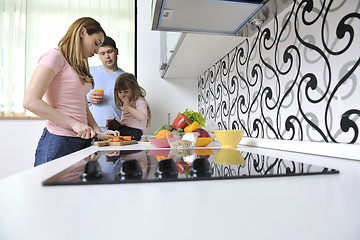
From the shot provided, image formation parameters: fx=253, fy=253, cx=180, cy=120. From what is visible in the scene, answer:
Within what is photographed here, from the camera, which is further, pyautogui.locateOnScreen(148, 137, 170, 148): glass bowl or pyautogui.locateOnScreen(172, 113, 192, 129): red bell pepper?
pyautogui.locateOnScreen(172, 113, 192, 129): red bell pepper

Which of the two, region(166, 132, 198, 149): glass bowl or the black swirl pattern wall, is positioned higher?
the black swirl pattern wall

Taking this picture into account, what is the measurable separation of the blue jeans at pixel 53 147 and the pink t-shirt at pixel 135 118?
3.31ft

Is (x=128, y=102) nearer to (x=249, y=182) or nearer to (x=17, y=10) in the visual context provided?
(x=17, y=10)

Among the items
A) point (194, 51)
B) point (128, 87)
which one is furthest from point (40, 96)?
point (128, 87)

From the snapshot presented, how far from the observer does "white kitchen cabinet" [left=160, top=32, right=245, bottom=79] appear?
4.35ft

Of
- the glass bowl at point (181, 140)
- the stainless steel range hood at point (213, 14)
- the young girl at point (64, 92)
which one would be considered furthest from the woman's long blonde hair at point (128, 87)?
the glass bowl at point (181, 140)

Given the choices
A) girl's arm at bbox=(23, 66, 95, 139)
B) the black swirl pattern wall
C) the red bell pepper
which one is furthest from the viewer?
the red bell pepper

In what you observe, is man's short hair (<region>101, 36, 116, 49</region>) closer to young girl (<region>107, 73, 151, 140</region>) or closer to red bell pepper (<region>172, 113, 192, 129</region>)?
young girl (<region>107, 73, 151, 140</region>)

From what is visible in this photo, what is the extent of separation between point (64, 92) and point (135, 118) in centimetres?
105

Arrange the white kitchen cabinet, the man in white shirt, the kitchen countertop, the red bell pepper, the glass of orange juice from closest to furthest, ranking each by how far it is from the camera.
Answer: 1. the kitchen countertop
2. the white kitchen cabinet
3. the red bell pepper
4. the glass of orange juice
5. the man in white shirt

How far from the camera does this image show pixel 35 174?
39cm

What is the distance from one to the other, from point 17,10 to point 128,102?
1344 mm

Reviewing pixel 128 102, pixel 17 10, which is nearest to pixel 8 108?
pixel 17 10

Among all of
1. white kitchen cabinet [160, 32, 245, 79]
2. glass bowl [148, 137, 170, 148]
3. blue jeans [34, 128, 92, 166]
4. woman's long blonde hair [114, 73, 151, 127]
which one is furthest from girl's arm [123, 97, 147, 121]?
glass bowl [148, 137, 170, 148]
